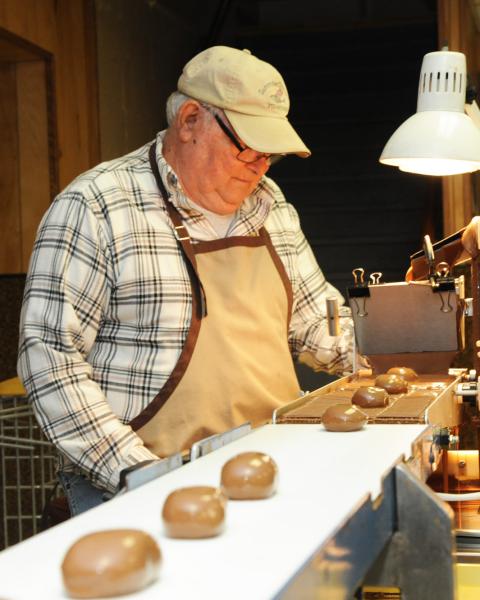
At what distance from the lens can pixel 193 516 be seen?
121 cm

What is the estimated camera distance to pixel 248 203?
2.79m

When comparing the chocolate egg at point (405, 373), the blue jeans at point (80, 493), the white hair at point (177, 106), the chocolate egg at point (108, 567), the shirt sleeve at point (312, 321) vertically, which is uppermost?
the white hair at point (177, 106)

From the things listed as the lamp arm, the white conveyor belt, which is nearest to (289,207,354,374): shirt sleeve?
the lamp arm

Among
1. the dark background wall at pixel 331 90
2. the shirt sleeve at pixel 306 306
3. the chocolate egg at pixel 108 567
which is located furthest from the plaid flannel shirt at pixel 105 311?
the dark background wall at pixel 331 90

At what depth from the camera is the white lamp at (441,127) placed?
2338 millimetres

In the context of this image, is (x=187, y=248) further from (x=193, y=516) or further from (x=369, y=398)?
(x=193, y=516)

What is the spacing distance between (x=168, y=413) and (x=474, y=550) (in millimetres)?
851

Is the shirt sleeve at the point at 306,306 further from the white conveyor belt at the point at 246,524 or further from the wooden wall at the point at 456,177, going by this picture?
the wooden wall at the point at 456,177

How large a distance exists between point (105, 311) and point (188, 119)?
1.72 ft

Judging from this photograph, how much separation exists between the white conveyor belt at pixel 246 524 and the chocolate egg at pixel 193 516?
11 millimetres

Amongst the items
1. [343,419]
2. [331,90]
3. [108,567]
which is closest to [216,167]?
[343,419]

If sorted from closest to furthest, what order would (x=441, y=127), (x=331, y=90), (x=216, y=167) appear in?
(x=441, y=127) → (x=216, y=167) → (x=331, y=90)

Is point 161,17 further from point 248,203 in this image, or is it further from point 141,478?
point 141,478

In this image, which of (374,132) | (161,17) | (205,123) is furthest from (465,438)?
(374,132)
